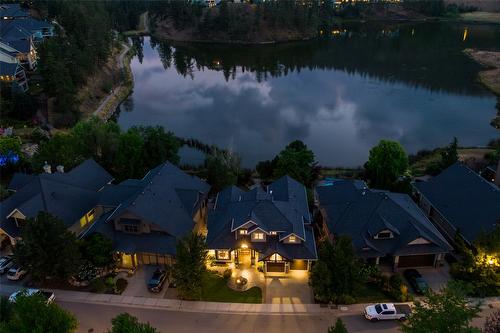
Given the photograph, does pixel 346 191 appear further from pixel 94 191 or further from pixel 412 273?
pixel 94 191

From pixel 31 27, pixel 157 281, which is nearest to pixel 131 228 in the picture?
pixel 157 281

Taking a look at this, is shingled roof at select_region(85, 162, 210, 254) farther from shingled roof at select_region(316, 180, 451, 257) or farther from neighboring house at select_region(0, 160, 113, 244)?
shingled roof at select_region(316, 180, 451, 257)

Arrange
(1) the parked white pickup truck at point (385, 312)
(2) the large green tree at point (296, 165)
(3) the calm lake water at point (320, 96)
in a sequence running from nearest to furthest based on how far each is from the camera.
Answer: (1) the parked white pickup truck at point (385, 312), (2) the large green tree at point (296, 165), (3) the calm lake water at point (320, 96)

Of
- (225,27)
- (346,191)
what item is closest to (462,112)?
(346,191)

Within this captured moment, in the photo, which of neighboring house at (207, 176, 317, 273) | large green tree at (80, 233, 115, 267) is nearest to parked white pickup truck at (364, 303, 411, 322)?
neighboring house at (207, 176, 317, 273)

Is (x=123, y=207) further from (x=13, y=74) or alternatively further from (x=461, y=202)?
(x=13, y=74)

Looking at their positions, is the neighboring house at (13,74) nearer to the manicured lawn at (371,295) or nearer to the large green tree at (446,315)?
the manicured lawn at (371,295)

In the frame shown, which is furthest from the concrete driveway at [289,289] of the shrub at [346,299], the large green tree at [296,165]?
the large green tree at [296,165]
